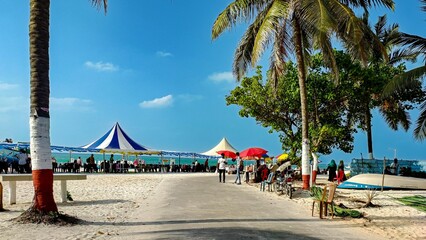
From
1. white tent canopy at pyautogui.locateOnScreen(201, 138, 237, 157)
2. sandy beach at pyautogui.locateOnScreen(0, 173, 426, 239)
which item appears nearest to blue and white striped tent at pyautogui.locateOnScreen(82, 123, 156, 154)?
white tent canopy at pyautogui.locateOnScreen(201, 138, 237, 157)

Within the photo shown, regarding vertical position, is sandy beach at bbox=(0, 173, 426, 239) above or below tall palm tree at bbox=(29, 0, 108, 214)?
below

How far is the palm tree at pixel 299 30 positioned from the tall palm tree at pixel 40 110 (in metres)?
8.99

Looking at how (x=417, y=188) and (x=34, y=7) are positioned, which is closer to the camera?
(x=34, y=7)

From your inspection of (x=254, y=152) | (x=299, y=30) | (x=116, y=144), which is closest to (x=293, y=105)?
(x=254, y=152)

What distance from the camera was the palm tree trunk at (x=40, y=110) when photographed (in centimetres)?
980

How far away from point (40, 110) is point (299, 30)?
1234cm

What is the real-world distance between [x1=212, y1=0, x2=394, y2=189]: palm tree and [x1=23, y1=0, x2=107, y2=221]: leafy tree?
8.98 m

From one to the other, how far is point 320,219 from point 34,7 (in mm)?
8548

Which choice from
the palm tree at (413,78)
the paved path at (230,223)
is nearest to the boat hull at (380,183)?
the palm tree at (413,78)

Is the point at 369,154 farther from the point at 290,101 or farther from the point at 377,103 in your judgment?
the point at 290,101

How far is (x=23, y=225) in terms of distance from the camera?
9.12 meters

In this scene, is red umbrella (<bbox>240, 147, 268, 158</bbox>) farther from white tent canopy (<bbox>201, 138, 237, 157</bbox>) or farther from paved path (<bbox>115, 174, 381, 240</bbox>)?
white tent canopy (<bbox>201, 138, 237, 157</bbox>)

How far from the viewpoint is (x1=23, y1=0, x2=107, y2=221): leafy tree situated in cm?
976

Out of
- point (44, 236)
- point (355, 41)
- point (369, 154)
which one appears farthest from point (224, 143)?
point (44, 236)
